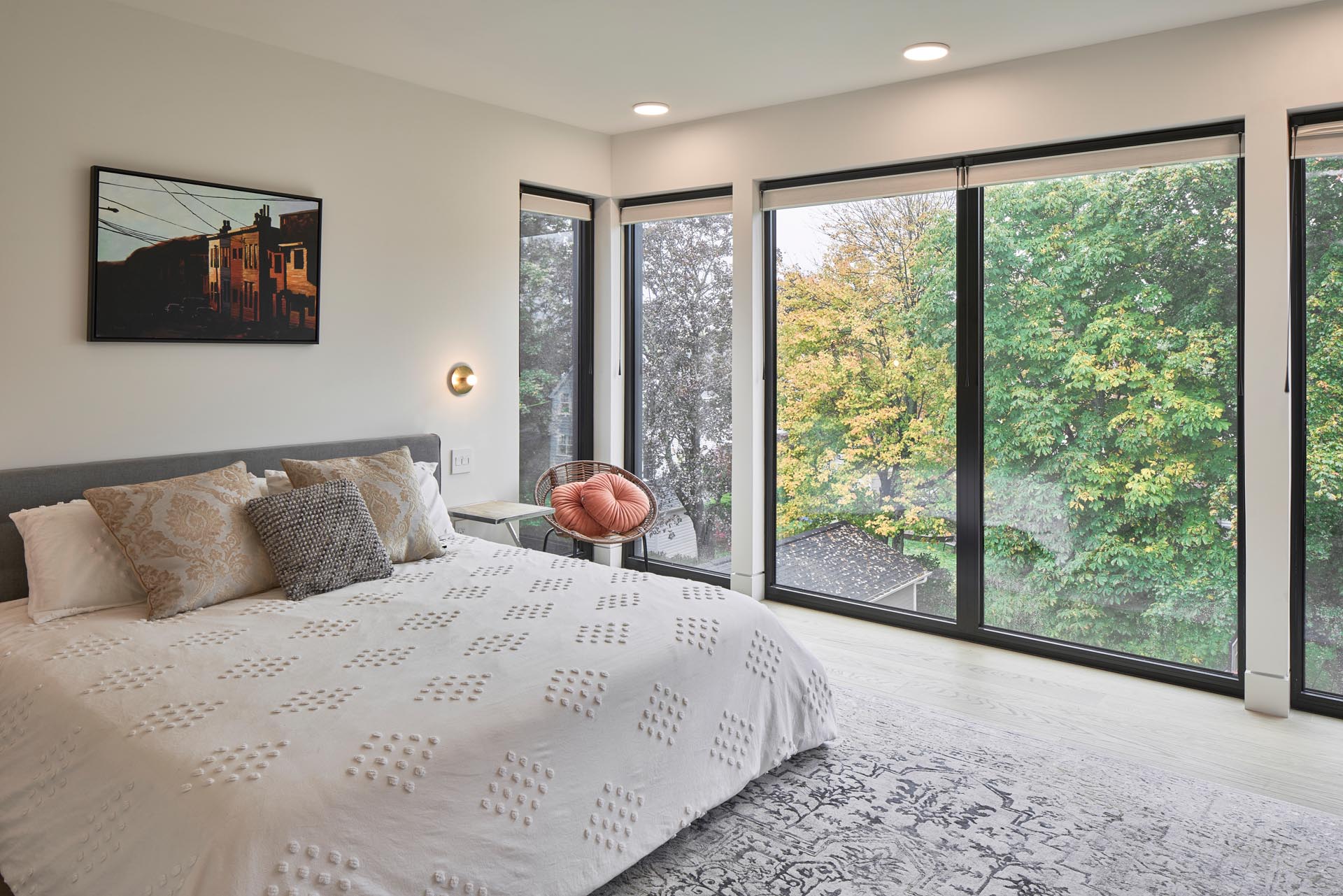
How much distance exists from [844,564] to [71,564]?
3.36m

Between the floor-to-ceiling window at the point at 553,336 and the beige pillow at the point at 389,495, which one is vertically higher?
the floor-to-ceiling window at the point at 553,336

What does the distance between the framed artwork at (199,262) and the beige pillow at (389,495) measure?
0.70m

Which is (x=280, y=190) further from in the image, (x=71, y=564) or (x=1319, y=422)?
(x=1319, y=422)

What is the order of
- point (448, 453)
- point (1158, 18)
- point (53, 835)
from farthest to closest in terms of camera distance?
point (448, 453), point (1158, 18), point (53, 835)

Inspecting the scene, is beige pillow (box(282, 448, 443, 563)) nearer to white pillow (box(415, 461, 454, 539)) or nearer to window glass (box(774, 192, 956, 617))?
white pillow (box(415, 461, 454, 539))

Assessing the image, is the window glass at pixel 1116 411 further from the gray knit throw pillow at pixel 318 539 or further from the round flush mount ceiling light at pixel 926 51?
the gray knit throw pillow at pixel 318 539

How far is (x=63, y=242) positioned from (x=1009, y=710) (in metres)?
3.80

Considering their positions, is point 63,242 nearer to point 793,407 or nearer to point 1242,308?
point 793,407

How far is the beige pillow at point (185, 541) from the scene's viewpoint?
2709 mm

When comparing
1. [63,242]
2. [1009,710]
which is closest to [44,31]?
[63,242]

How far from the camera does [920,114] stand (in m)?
4.11

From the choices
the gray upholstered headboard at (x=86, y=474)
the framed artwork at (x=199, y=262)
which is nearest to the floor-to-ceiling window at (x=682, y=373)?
the gray upholstered headboard at (x=86, y=474)

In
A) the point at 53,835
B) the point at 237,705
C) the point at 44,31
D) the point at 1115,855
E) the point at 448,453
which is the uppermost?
the point at 44,31

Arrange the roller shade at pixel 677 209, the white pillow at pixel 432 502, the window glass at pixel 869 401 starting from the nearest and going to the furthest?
the white pillow at pixel 432 502
the window glass at pixel 869 401
the roller shade at pixel 677 209
